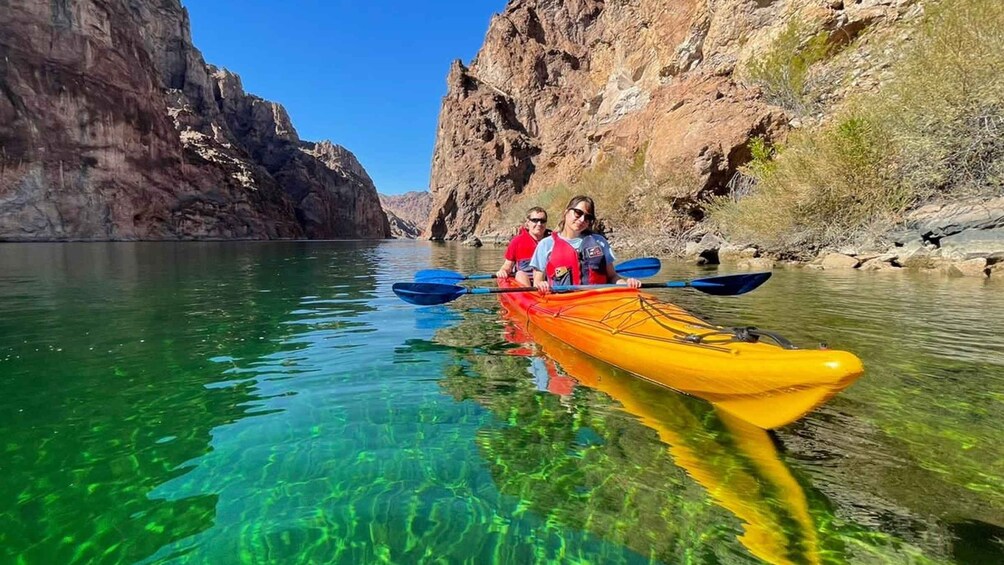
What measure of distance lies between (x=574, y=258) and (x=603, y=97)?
4726 centimetres

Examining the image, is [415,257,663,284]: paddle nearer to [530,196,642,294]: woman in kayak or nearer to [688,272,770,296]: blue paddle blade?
[530,196,642,294]: woman in kayak

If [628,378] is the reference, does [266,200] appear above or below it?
above

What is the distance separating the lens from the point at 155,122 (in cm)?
6178

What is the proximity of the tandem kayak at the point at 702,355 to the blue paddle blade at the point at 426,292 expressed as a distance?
1.55 m

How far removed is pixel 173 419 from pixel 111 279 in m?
12.5

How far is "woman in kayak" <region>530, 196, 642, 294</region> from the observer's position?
6.08 m

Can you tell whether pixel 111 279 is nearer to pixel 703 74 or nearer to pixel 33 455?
pixel 33 455

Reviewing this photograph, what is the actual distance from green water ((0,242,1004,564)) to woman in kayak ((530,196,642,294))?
1.09 m

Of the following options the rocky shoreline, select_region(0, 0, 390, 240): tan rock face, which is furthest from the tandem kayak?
select_region(0, 0, 390, 240): tan rock face

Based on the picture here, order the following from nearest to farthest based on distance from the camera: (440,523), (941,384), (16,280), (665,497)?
(440,523) → (665,497) → (941,384) → (16,280)

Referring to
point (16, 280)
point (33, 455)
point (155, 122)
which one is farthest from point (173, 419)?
point (155, 122)

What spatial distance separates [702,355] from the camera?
340 cm

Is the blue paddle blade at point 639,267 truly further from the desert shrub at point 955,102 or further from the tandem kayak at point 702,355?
the desert shrub at point 955,102

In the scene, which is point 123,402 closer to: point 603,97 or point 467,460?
point 467,460
